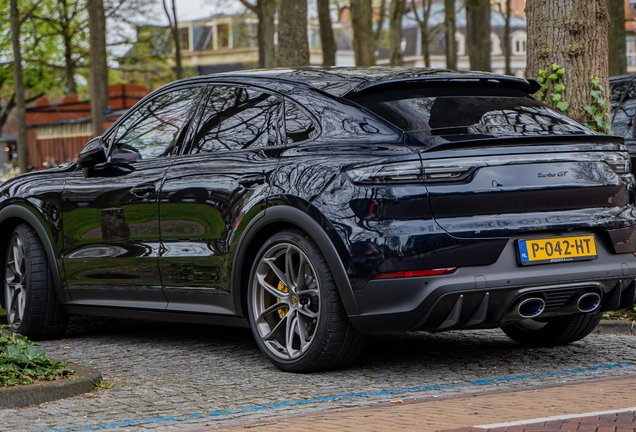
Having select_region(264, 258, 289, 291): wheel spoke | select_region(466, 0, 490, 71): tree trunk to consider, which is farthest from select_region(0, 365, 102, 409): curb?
select_region(466, 0, 490, 71): tree trunk

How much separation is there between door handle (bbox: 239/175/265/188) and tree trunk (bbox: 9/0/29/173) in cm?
1740

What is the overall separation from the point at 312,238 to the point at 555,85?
3.55 m

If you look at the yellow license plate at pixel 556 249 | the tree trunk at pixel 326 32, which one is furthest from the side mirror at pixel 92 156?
the tree trunk at pixel 326 32

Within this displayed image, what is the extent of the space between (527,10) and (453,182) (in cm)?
360

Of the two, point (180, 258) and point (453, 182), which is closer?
point (453, 182)

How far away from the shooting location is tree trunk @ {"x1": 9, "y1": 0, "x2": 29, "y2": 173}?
883 inches

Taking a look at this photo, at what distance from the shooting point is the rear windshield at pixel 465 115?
5.69 meters

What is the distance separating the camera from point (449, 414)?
4.82 m

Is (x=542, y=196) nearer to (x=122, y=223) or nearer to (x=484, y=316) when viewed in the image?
(x=484, y=316)

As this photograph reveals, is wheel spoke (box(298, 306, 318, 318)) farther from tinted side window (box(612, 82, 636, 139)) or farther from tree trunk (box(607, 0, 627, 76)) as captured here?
tree trunk (box(607, 0, 627, 76))

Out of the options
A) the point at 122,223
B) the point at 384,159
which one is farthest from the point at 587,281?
the point at 122,223

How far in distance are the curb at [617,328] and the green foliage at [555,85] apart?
1765 mm

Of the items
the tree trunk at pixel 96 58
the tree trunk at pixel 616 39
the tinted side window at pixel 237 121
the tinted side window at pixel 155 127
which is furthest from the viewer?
the tree trunk at pixel 616 39

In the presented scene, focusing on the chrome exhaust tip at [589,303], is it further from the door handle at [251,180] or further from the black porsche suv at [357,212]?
the door handle at [251,180]
